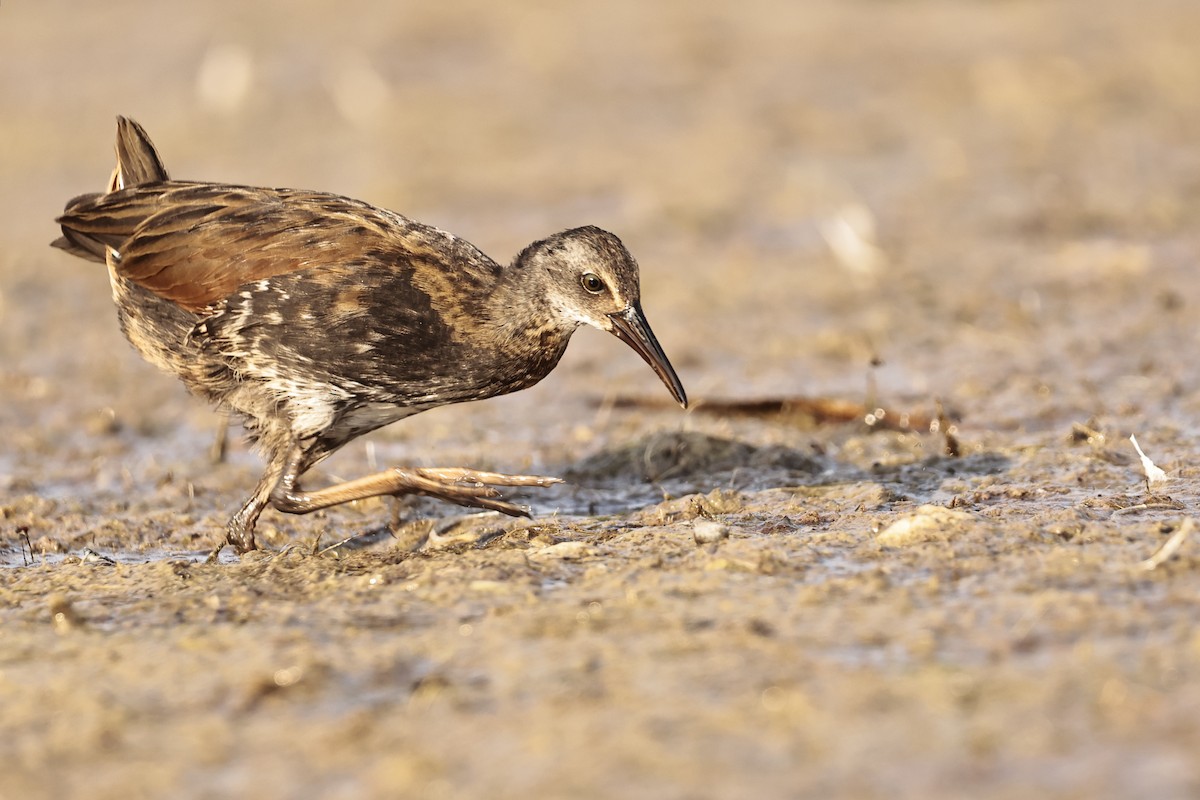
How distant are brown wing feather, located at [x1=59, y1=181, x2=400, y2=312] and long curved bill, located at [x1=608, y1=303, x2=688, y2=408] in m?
0.96

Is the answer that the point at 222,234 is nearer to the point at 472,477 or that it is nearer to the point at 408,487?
the point at 408,487

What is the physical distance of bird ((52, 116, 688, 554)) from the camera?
5.96 metres

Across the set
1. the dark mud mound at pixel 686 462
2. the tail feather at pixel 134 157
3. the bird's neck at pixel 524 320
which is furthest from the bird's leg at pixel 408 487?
the tail feather at pixel 134 157

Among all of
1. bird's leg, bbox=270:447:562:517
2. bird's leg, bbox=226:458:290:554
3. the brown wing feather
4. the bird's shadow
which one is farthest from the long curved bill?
bird's leg, bbox=226:458:290:554

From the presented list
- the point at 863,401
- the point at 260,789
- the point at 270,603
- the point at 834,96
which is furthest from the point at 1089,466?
the point at 834,96

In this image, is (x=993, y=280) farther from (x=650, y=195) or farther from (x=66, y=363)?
(x=66, y=363)

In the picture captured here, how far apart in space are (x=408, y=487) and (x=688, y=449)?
156cm

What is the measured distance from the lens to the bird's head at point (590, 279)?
6270 mm

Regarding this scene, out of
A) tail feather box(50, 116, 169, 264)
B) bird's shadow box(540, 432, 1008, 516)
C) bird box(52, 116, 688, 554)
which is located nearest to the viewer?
bird box(52, 116, 688, 554)

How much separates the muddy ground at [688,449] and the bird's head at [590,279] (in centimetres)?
79

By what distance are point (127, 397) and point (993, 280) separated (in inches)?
214

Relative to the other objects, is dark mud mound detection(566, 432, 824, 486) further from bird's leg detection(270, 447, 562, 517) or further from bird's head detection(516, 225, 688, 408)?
bird's leg detection(270, 447, 562, 517)

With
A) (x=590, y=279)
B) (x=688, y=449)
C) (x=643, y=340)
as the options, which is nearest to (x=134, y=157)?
(x=590, y=279)

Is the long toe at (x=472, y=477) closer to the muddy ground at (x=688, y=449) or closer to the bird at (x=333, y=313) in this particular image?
the bird at (x=333, y=313)
